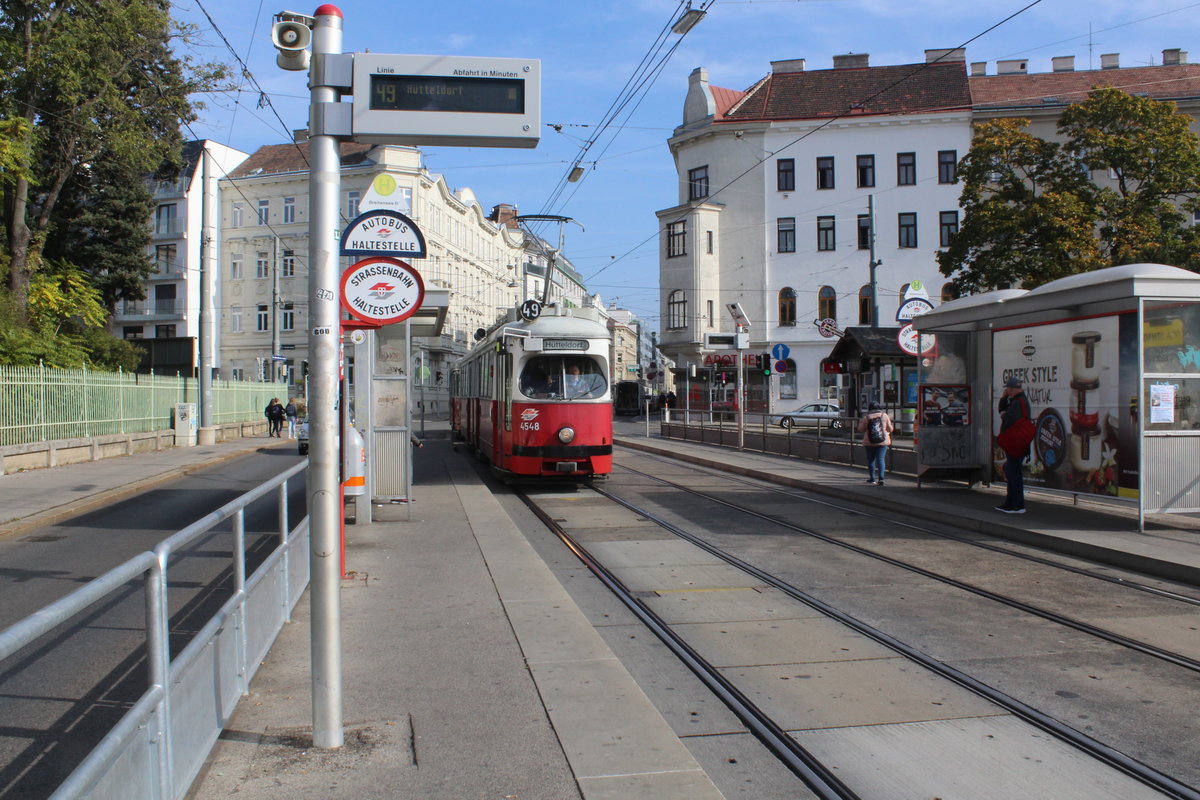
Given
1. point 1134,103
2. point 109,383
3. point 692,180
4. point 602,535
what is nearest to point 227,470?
point 109,383

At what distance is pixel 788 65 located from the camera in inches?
2249

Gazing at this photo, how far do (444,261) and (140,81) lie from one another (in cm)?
3498

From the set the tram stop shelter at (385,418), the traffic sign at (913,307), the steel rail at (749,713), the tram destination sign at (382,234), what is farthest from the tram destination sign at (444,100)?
the traffic sign at (913,307)

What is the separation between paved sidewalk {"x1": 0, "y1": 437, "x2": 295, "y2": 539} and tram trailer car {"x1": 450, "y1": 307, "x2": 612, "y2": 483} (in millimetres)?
7036

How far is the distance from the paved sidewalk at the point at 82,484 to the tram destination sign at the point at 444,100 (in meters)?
10.6

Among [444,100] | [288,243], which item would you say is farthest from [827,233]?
[444,100]

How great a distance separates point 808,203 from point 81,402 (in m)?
40.4

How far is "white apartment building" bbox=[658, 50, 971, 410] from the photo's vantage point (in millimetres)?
51688

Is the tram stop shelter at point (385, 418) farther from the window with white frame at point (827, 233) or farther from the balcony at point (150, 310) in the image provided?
the balcony at point (150, 310)

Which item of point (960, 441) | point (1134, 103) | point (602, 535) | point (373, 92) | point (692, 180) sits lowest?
point (602, 535)

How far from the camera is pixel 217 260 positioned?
6369 cm

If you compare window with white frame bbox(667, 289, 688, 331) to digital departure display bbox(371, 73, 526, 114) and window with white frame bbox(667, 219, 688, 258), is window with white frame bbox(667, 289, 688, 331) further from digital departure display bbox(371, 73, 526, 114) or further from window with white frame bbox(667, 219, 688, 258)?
digital departure display bbox(371, 73, 526, 114)

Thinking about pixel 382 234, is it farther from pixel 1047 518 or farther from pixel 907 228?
pixel 907 228

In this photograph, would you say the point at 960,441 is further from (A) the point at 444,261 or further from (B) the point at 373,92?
(A) the point at 444,261
